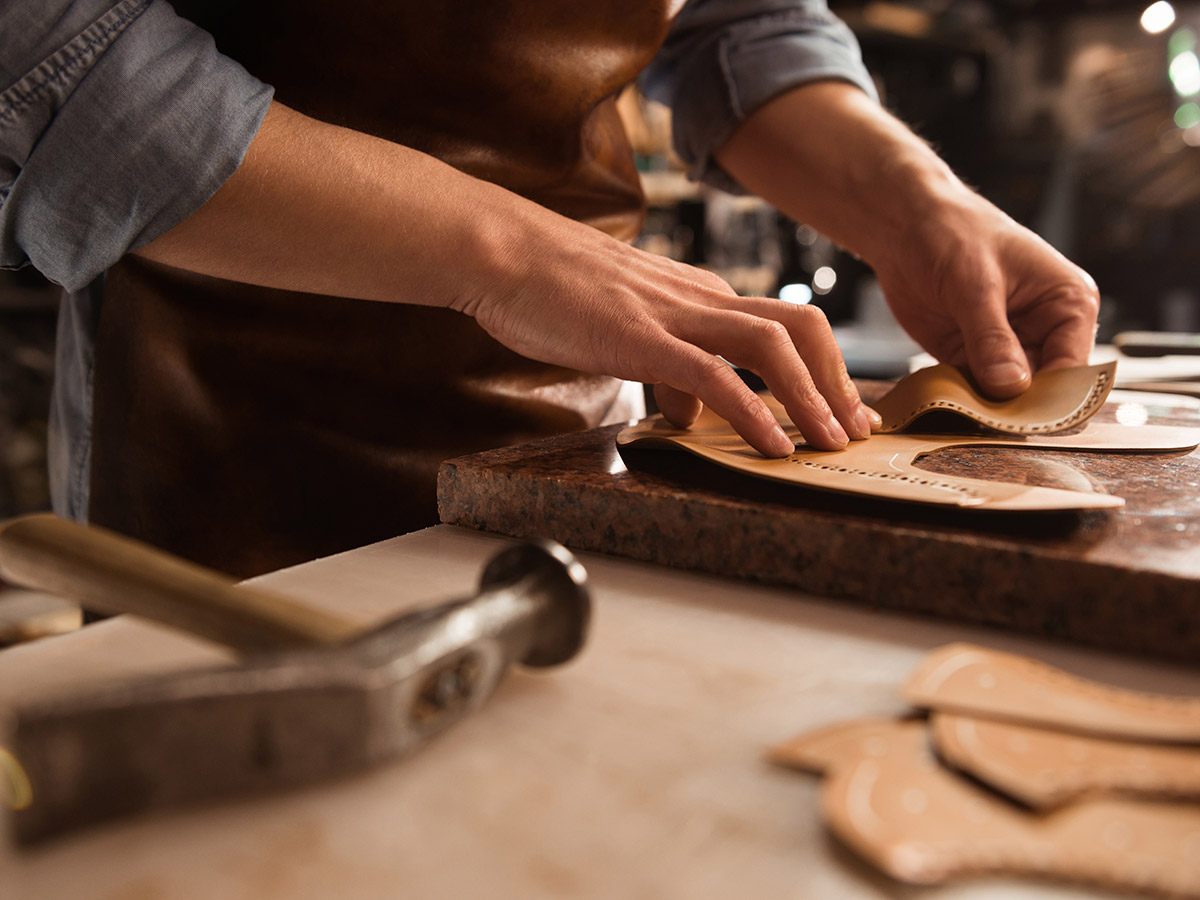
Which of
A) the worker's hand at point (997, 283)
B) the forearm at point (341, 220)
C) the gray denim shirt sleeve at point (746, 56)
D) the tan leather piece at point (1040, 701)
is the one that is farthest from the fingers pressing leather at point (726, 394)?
the gray denim shirt sleeve at point (746, 56)

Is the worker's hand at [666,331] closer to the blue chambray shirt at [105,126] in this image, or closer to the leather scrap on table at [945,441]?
the leather scrap on table at [945,441]

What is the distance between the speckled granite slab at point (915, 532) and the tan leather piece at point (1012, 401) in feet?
0.22

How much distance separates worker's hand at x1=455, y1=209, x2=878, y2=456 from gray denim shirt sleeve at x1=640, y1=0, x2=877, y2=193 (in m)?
0.59

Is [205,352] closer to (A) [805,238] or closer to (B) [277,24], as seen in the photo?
(B) [277,24]

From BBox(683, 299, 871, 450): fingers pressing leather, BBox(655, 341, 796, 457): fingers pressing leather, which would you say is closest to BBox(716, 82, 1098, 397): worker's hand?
A: BBox(683, 299, 871, 450): fingers pressing leather

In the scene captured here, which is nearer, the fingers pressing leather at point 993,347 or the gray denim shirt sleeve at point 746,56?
the fingers pressing leather at point 993,347

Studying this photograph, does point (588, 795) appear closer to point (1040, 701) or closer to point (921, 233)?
point (1040, 701)

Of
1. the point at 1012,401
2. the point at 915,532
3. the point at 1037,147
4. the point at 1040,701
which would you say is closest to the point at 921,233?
the point at 1012,401

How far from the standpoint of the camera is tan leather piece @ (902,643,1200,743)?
0.36 metres

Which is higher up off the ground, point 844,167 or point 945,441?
point 844,167

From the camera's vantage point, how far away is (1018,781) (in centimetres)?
32

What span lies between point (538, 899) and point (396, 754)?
83 millimetres

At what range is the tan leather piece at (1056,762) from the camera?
1.07 feet

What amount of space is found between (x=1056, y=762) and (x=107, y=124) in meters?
0.68
